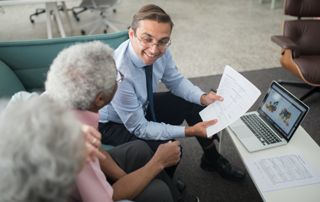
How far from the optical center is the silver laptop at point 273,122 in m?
1.33

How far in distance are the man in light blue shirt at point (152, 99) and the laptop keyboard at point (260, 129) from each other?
204mm

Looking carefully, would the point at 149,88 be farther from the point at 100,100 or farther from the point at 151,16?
the point at 100,100

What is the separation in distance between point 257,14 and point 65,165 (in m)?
4.26

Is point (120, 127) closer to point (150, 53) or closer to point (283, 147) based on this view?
point (150, 53)

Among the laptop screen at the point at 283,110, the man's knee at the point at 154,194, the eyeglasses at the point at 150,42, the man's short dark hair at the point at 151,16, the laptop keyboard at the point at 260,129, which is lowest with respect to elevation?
the man's knee at the point at 154,194

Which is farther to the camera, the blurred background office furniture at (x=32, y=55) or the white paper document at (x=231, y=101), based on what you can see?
the blurred background office furniture at (x=32, y=55)

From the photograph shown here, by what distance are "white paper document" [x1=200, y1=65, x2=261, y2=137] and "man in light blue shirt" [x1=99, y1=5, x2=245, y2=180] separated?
0.14ft

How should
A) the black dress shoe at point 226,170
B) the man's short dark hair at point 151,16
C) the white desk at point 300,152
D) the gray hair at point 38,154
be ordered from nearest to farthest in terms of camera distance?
the gray hair at point 38,154, the white desk at point 300,152, the man's short dark hair at point 151,16, the black dress shoe at point 226,170

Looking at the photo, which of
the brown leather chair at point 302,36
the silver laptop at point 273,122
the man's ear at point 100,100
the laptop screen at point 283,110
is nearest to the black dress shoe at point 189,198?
the silver laptop at point 273,122

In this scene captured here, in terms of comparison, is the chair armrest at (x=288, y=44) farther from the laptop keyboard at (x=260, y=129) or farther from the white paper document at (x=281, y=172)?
the white paper document at (x=281, y=172)

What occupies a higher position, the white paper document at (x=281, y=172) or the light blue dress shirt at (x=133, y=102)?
the light blue dress shirt at (x=133, y=102)

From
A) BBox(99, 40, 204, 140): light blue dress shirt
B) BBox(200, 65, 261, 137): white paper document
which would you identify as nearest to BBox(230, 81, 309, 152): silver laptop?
BBox(200, 65, 261, 137): white paper document

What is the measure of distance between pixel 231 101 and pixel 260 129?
0.22 meters

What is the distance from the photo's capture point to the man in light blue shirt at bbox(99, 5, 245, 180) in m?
1.29
